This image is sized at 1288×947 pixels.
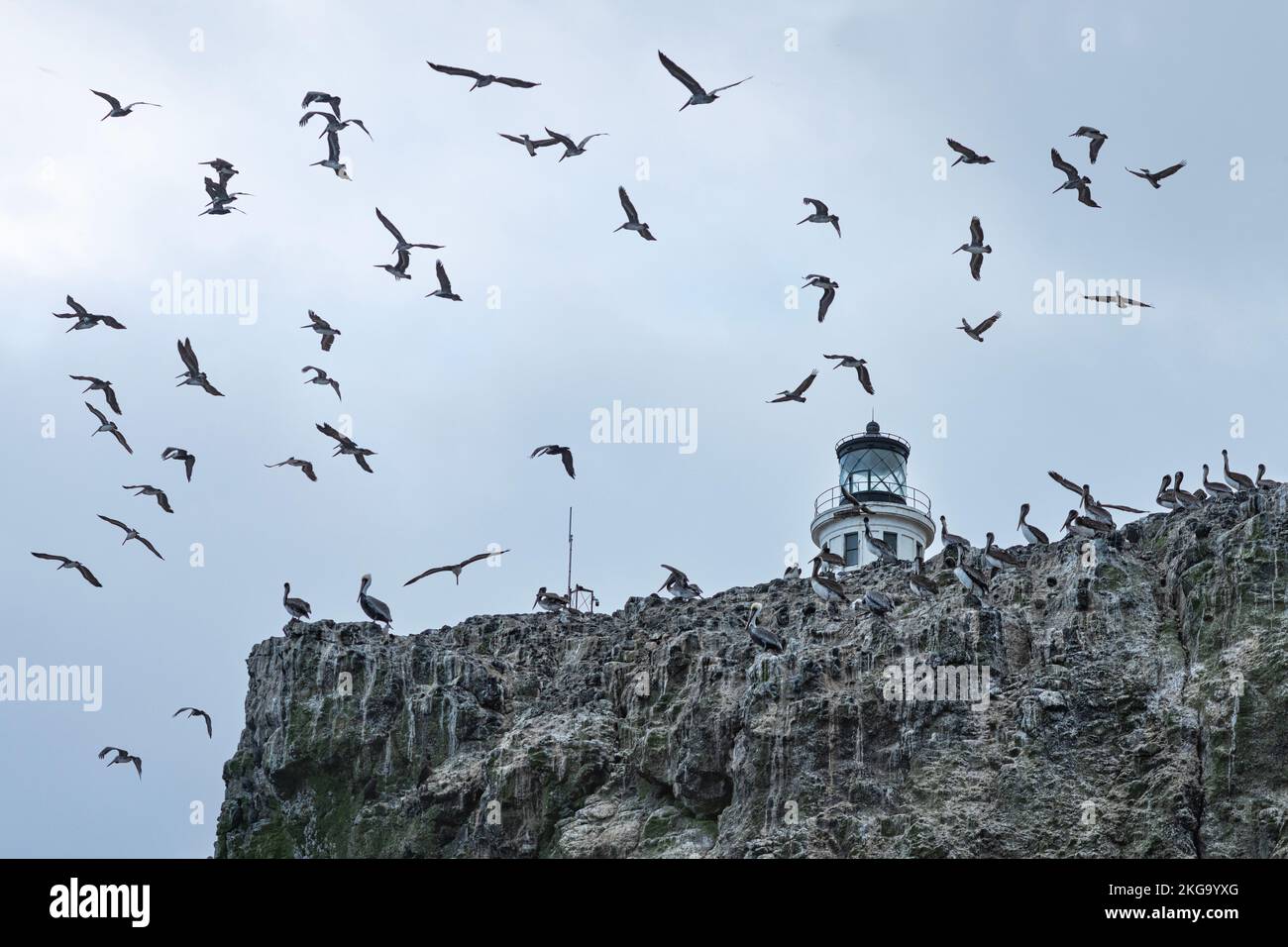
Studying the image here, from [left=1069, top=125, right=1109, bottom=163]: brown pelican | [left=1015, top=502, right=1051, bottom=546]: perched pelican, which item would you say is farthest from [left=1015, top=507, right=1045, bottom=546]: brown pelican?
[left=1069, top=125, right=1109, bottom=163]: brown pelican

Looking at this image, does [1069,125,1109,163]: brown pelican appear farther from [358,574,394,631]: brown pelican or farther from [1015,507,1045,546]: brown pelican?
[358,574,394,631]: brown pelican

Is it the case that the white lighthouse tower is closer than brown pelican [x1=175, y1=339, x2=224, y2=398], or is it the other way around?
brown pelican [x1=175, y1=339, x2=224, y2=398]

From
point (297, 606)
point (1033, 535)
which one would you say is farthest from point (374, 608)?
point (1033, 535)

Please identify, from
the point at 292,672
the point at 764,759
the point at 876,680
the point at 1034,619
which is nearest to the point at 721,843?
the point at 764,759

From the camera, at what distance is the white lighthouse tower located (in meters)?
64.5

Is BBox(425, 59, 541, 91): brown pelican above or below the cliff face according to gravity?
above

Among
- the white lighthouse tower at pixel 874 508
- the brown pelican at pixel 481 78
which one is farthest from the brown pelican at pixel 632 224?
the white lighthouse tower at pixel 874 508

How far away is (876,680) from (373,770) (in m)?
14.3

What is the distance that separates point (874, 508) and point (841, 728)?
30.0 meters

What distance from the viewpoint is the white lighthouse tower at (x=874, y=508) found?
2539 inches

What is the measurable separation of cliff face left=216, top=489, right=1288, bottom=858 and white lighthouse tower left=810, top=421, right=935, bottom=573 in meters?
17.9

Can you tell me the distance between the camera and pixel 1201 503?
39.8 meters

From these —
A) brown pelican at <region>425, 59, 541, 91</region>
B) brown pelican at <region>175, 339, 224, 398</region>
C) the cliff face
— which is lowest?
the cliff face

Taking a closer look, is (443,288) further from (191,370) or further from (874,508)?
(874,508)
